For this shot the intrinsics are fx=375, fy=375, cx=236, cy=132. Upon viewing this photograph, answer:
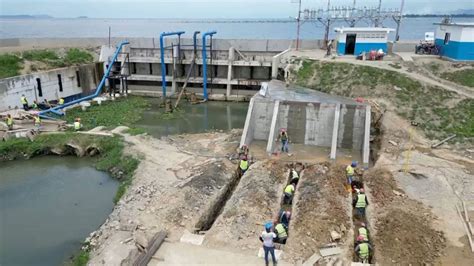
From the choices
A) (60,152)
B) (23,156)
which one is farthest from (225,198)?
(23,156)

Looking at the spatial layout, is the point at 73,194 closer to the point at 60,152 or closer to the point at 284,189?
the point at 60,152

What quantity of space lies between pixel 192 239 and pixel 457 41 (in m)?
28.1

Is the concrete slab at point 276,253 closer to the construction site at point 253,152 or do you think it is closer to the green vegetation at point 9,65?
the construction site at point 253,152

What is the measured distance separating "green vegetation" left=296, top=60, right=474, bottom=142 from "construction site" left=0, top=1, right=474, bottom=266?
0.39 ft

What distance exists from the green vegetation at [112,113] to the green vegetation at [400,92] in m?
14.3

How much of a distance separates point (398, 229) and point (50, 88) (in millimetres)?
29969

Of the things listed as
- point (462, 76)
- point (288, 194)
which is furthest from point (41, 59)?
point (462, 76)

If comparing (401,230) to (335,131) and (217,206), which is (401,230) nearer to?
(217,206)

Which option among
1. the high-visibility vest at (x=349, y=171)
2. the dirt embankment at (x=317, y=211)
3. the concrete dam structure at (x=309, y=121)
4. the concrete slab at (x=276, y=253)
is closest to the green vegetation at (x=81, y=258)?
the concrete slab at (x=276, y=253)

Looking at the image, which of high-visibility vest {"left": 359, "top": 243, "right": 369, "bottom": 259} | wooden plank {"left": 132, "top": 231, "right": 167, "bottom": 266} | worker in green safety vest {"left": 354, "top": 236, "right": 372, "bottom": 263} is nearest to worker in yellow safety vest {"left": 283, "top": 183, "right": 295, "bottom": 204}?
worker in green safety vest {"left": 354, "top": 236, "right": 372, "bottom": 263}

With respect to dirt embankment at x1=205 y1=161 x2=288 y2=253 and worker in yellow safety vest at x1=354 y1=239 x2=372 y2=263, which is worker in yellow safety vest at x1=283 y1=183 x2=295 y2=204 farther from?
worker in yellow safety vest at x1=354 y1=239 x2=372 y2=263

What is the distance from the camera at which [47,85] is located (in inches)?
1270

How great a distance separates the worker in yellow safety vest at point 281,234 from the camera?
43.4 ft

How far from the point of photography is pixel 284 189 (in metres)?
17.3
